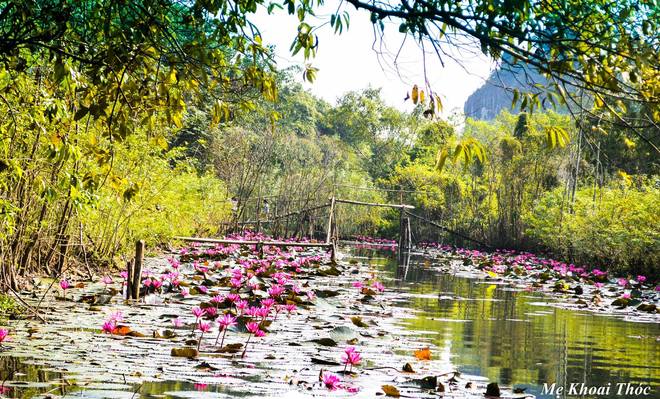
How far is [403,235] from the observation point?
2688 cm

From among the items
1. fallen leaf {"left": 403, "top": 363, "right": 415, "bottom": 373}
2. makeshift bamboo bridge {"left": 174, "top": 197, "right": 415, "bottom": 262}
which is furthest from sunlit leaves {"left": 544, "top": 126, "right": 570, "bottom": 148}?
makeshift bamboo bridge {"left": 174, "top": 197, "right": 415, "bottom": 262}

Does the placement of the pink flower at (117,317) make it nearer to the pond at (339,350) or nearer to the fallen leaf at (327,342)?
the pond at (339,350)

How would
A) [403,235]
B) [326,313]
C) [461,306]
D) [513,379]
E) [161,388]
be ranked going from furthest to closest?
[403,235] → [461,306] → [326,313] → [513,379] → [161,388]

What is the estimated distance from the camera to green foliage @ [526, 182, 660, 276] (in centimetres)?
1361

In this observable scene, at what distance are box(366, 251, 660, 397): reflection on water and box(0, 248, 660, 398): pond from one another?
12 millimetres

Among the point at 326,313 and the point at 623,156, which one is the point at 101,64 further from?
the point at 623,156

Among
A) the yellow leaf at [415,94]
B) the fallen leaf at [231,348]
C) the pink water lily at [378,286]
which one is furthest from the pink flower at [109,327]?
the pink water lily at [378,286]

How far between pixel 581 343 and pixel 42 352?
4.42 meters

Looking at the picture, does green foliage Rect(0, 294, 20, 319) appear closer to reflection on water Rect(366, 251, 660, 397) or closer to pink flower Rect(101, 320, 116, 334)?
pink flower Rect(101, 320, 116, 334)

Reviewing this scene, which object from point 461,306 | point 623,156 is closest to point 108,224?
point 461,306

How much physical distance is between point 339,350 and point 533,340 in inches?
89.4

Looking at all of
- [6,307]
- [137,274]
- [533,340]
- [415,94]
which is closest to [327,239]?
[137,274]

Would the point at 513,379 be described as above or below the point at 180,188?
below

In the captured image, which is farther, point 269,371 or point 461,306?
point 461,306
